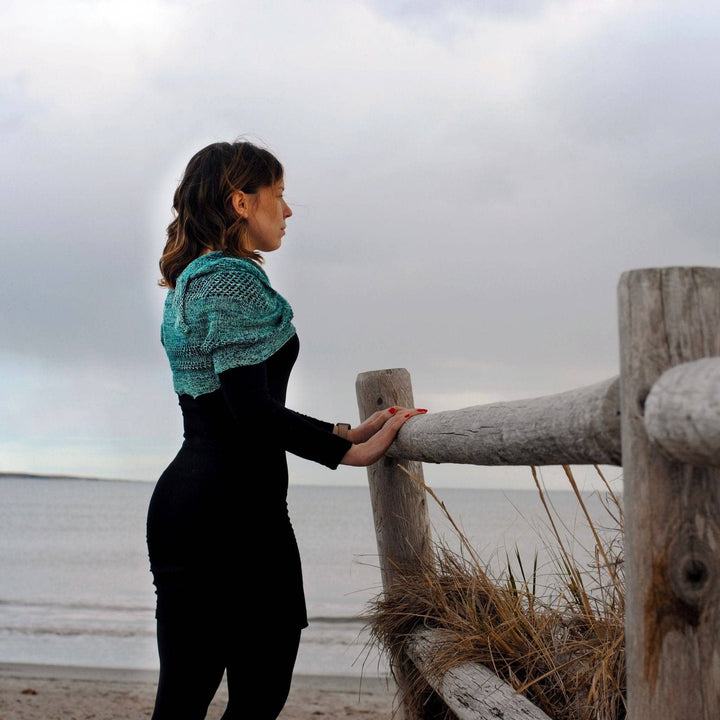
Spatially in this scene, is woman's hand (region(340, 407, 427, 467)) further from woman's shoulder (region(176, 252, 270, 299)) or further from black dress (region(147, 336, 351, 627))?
woman's shoulder (region(176, 252, 270, 299))

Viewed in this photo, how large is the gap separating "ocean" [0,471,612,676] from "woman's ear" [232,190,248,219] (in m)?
1.00

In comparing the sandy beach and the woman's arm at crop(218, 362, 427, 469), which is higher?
the woman's arm at crop(218, 362, 427, 469)

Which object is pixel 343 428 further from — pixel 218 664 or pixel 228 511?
pixel 218 664

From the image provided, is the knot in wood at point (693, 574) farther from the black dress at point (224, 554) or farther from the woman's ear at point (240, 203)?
the woman's ear at point (240, 203)

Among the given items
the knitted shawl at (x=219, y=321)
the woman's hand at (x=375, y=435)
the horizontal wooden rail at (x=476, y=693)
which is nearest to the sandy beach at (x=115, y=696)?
the horizontal wooden rail at (x=476, y=693)

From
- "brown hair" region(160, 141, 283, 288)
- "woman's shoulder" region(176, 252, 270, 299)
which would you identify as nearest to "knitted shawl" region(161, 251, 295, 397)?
"woman's shoulder" region(176, 252, 270, 299)

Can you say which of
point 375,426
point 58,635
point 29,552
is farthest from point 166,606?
point 29,552

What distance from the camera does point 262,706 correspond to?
2.22 meters

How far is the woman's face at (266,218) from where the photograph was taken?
7.75 ft

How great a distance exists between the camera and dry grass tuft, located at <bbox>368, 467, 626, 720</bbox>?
2.24 meters

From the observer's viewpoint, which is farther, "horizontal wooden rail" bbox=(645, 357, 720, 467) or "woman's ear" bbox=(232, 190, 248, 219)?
"woman's ear" bbox=(232, 190, 248, 219)

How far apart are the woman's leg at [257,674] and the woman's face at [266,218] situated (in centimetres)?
103

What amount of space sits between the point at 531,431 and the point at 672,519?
17.2 inches

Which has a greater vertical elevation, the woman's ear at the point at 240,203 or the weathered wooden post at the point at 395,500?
the woman's ear at the point at 240,203
